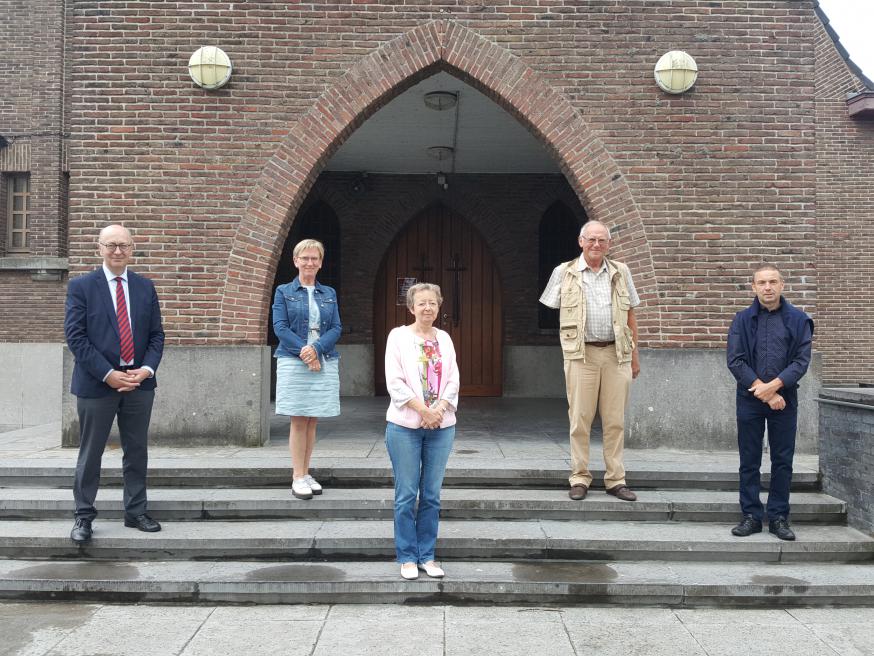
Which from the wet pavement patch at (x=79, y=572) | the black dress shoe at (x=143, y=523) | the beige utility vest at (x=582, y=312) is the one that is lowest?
the wet pavement patch at (x=79, y=572)

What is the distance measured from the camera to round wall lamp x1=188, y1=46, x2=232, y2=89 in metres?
6.92

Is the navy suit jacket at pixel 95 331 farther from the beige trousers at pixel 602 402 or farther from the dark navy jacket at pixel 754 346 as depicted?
the dark navy jacket at pixel 754 346

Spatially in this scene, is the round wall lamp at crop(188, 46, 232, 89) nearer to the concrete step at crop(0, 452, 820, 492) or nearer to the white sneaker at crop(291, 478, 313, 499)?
the concrete step at crop(0, 452, 820, 492)

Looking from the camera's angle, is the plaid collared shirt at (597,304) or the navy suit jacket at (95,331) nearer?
the navy suit jacket at (95,331)

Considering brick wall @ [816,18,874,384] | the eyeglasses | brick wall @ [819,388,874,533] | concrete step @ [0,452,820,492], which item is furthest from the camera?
brick wall @ [816,18,874,384]

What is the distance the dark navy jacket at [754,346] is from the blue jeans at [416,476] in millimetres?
2116

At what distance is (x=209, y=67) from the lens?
22.7 feet

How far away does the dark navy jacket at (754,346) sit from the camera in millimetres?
4641

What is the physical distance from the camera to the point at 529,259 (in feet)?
38.8

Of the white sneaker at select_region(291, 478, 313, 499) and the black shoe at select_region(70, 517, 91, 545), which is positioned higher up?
the white sneaker at select_region(291, 478, 313, 499)

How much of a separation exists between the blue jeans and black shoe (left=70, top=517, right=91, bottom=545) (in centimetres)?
210

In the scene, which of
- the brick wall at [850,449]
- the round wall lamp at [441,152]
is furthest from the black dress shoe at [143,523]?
the round wall lamp at [441,152]

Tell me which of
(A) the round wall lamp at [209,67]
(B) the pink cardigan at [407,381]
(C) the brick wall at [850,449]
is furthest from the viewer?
(A) the round wall lamp at [209,67]

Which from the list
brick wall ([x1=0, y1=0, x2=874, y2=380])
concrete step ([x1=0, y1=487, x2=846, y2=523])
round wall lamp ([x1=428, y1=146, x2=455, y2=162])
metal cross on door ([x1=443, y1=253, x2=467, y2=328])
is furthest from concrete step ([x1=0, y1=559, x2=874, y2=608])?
metal cross on door ([x1=443, y1=253, x2=467, y2=328])
